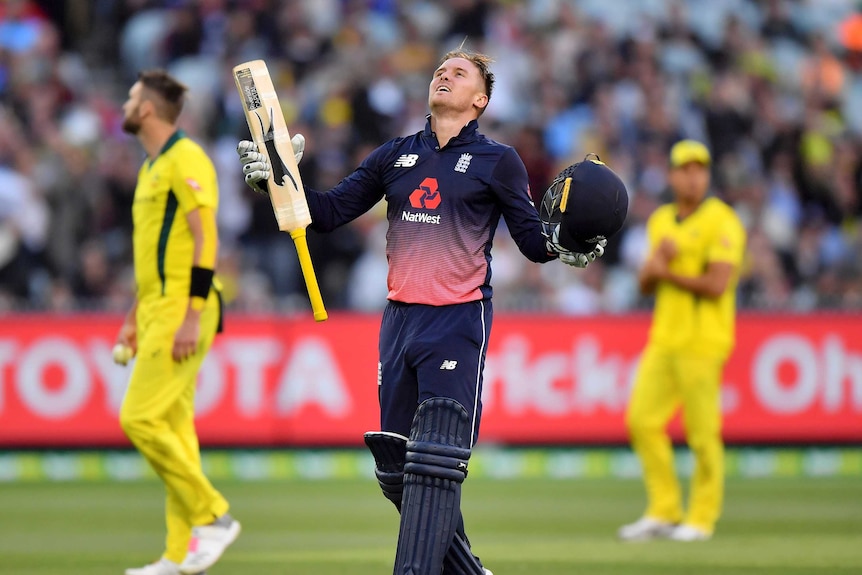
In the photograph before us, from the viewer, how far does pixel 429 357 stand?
604cm

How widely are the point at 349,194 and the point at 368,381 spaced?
7.31 meters

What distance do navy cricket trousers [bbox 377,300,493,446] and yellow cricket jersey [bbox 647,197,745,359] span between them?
13.5 ft

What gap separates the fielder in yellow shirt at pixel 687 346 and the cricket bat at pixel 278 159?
13.9 ft

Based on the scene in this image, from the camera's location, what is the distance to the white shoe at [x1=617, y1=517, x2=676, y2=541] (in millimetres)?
9711

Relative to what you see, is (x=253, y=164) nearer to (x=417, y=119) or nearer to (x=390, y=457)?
(x=390, y=457)

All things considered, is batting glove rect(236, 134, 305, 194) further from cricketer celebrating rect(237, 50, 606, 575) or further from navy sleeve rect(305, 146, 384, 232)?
navy sleeve rect(305, 146, 384, 232)

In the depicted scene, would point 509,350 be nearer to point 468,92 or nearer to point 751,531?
point 751,531

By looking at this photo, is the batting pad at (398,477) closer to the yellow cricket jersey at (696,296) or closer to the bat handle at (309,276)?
the bat handle at (309,276)

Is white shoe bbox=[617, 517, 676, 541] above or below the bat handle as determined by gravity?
below

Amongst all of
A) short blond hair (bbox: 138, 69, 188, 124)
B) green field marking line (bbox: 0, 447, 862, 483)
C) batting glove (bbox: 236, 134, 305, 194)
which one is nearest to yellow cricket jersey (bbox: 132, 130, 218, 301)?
short blond hair (bbox: 138, 69, 188, 124)

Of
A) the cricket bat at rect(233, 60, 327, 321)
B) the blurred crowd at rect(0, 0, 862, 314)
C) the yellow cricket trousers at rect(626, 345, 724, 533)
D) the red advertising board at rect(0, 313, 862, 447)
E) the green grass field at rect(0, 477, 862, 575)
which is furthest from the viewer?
the blurred crowd at rect(0, 0, 862, 314)

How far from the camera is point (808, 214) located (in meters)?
17.0

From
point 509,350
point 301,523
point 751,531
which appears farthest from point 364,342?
point 751,531

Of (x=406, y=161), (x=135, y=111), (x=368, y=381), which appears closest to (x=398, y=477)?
(x=406, y=161)
